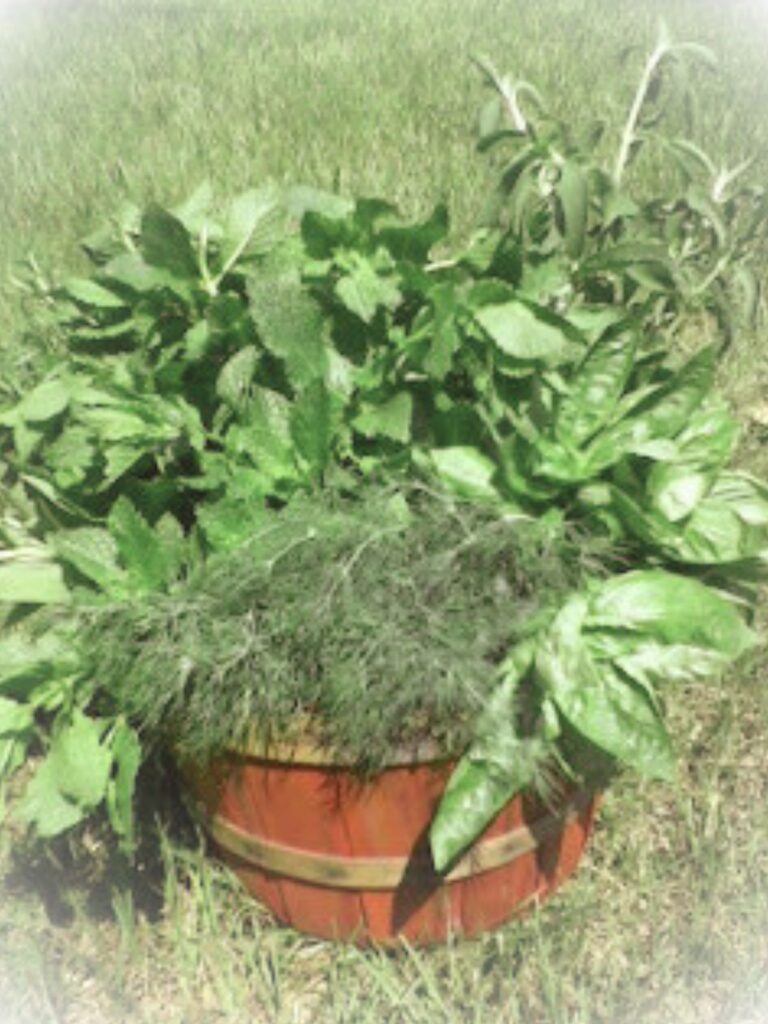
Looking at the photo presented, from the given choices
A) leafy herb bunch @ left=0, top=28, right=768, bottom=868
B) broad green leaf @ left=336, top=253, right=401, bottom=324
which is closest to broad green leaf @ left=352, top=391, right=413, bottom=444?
leafy herb bunch @ left=0, top=28, right=768, bottom=868

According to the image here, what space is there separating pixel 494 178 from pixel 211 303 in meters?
0.47

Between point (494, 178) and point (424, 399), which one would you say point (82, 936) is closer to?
point (424, 399)

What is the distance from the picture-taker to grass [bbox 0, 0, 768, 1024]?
166cm

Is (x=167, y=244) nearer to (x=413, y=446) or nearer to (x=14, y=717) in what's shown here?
(x=413, y=446)

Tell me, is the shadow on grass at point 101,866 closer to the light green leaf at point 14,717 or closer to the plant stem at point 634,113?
the light green leaf at point 14,717

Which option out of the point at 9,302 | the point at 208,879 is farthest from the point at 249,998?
the point at 9,302

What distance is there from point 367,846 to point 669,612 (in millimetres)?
466

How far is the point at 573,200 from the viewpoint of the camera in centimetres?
150

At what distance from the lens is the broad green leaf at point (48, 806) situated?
1.41m

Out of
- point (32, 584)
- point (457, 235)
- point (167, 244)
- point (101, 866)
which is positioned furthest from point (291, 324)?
point (457, 235)

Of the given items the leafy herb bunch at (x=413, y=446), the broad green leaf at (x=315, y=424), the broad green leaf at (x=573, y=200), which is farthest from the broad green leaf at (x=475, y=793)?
the broad green leaf at (x=573, y=200)

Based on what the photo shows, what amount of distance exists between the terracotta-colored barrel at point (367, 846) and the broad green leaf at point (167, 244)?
61 cm

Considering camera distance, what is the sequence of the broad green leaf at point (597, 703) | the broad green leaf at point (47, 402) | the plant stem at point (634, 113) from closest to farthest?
the broad green leaf at point (597, 703)
the broad green leaf at point (47, 402)
the plant stem at point (634, 113)

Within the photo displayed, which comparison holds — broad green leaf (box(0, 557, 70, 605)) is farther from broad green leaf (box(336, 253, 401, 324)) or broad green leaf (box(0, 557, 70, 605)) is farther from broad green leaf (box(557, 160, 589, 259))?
broad green leaf (box(557, 160, 589, 259))
